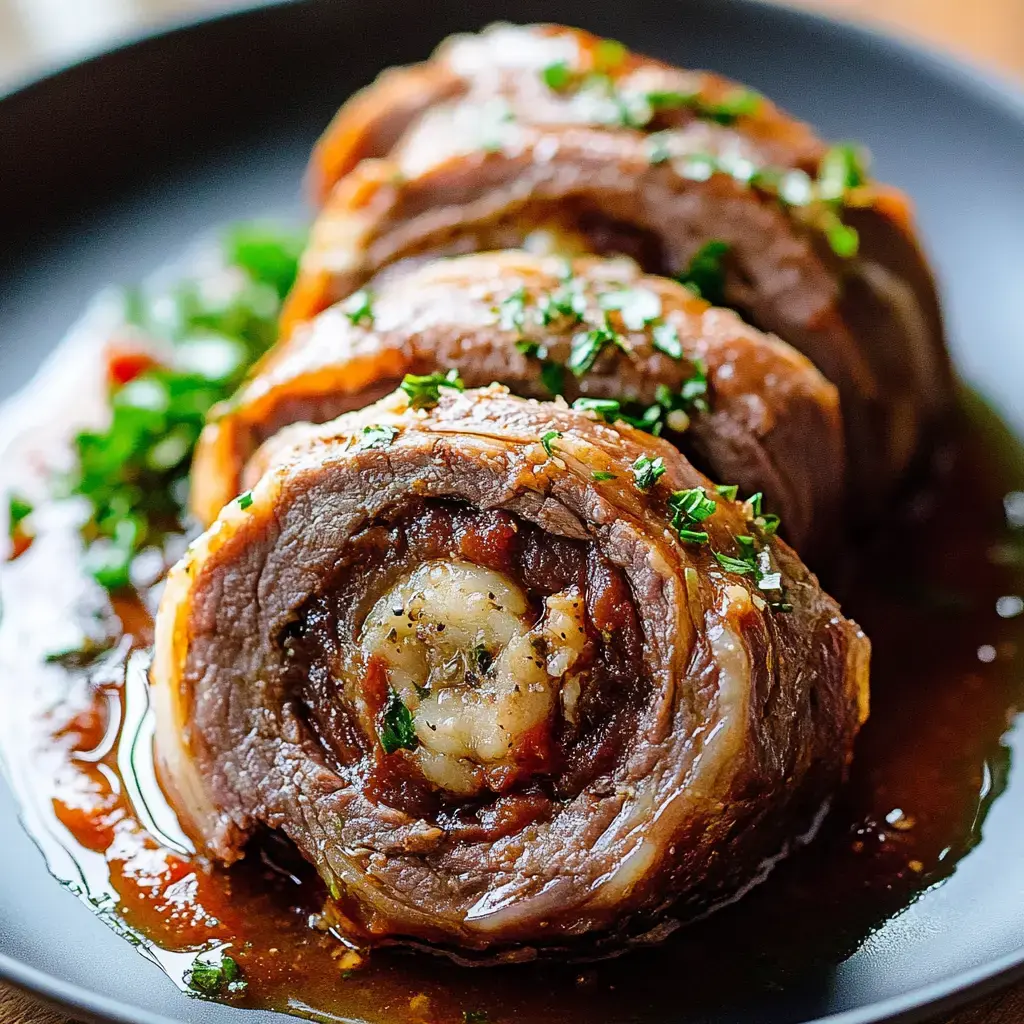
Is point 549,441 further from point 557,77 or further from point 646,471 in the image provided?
point 557,77

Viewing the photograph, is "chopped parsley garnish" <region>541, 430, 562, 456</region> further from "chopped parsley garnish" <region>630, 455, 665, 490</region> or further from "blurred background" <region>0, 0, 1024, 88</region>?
"blurred background" <region>0, 0, 1024, 88</region>

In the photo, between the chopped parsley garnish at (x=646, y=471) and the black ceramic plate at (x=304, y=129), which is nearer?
the chopped parsley garnish at (x=646, y=471)

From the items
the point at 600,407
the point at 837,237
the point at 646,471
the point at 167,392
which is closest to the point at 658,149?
the point at 837,237

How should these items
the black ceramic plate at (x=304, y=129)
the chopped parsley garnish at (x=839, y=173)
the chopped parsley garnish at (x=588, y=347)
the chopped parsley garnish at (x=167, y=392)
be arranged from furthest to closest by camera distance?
the black ceramic plate at (x=304, y=129) < the chopped parsley garnish at (x=167, y=392) < the chopped parsley garnish at (x=839, y=173) < the chopped parsley garnish at (x=588, y=347)

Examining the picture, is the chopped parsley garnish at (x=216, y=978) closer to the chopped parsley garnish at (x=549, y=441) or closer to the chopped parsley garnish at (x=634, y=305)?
the chopped parsley garnish at (x=549, y=441)

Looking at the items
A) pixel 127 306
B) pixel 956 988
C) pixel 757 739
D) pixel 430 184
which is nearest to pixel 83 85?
pixel 127 306

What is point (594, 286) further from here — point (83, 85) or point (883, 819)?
point (83, 85)

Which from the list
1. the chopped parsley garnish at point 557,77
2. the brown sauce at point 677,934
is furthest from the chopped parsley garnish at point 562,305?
the chopped parsley garnish at point 557,77
